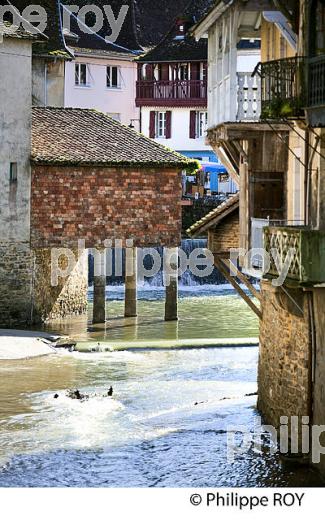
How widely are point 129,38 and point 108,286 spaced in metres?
23.0

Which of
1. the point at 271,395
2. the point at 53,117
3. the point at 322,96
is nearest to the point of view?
the point at 322,96

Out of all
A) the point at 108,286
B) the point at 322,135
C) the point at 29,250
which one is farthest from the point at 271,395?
the point at 108,286

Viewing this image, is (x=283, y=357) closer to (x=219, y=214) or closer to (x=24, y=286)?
(x=219, y=214)

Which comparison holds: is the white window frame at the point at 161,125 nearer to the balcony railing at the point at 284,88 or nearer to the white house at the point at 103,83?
the white house at the point at 103,83

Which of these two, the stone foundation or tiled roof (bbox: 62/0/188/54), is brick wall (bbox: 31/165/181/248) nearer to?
the stone foundation

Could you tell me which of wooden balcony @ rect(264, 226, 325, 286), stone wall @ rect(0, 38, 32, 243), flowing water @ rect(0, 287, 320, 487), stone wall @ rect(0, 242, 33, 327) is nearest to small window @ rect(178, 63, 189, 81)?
stone wall @ rect(0, 38, 32, 243)

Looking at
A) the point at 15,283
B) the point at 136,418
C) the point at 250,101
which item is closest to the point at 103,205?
the point at 15,283

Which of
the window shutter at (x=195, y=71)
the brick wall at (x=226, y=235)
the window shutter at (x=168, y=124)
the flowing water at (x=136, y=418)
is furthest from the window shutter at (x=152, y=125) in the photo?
the brick wall at (x=226, y=235)

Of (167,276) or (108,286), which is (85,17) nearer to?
(108,286)

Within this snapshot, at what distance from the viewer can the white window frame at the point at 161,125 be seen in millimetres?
67688

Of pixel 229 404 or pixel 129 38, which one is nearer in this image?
pixel 229 404

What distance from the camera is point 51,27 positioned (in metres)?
45.9

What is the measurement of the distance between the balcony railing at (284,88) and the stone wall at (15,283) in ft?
51.1

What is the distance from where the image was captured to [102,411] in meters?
25.1
